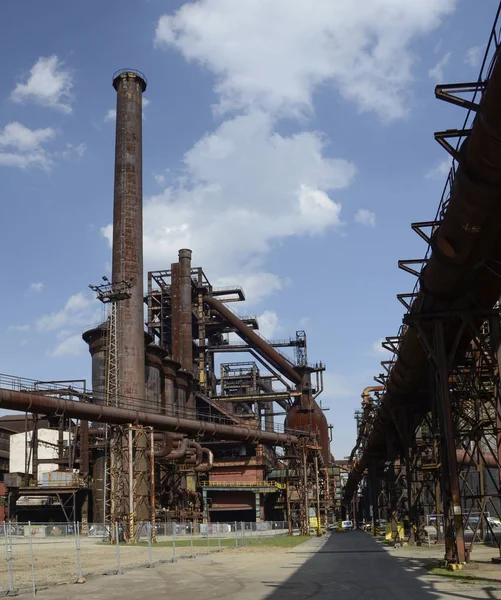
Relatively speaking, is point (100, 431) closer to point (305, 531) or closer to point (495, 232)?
point (305, 531)

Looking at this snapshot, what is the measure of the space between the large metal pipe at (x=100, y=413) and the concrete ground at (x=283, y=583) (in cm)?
1495

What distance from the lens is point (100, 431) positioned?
54188mm

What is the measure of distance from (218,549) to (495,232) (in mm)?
21590

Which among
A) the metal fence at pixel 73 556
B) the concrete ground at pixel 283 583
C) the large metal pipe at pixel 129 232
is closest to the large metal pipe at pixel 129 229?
the large metal pipe at pixel 129 232

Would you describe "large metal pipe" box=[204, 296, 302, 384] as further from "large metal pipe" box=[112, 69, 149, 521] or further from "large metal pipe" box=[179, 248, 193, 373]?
"large metal pipe" box=[112, 69, 149, 521]

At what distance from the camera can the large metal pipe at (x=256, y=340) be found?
7794 cm

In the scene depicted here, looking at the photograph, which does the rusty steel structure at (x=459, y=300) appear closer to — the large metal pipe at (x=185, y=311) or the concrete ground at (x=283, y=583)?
the concrete ground at (x=283, y=583)

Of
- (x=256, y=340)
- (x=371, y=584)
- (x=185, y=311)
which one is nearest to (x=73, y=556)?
(x=371, y=584)

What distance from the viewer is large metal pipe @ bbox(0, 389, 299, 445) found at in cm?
3384

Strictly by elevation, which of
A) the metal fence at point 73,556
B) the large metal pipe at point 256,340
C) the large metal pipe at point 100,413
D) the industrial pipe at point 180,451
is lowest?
the metal fence at point 73,556

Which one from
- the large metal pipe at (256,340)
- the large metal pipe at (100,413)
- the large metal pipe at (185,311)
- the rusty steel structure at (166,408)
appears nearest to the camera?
the large metal pipe at (100,413)

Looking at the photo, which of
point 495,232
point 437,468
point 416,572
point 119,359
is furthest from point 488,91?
point 119,359

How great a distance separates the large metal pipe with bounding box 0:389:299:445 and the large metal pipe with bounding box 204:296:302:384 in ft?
77.0

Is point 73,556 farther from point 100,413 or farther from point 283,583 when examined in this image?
point 283,583
